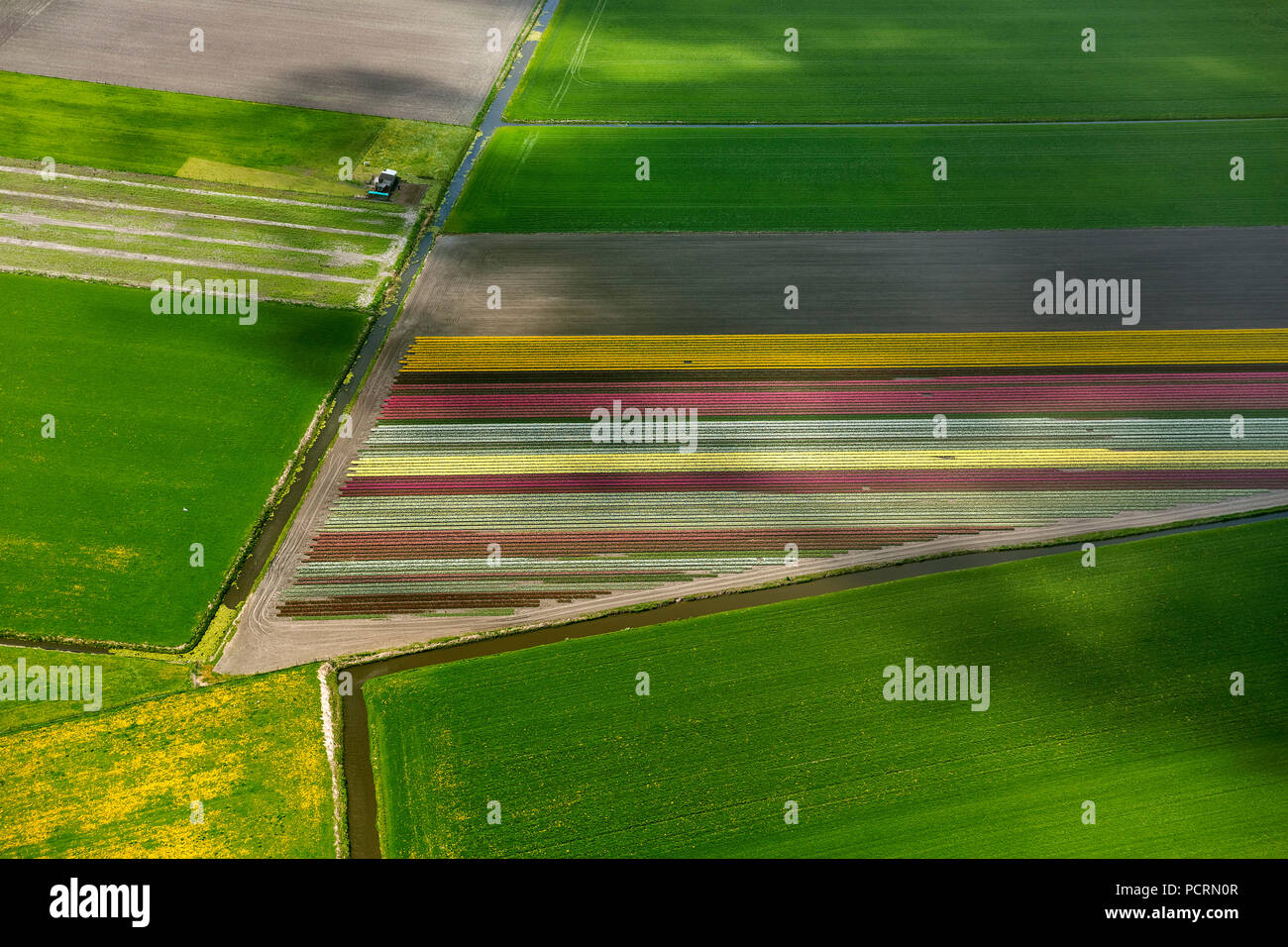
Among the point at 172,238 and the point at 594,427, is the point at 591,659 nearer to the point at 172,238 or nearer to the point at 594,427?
the point at 594,427

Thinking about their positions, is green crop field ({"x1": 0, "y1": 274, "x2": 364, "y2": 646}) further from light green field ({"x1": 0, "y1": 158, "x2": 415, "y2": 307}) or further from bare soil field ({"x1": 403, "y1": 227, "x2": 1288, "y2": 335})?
bare soil field ({"x1": 403, "y1": 227, "x2": 1288, "y2": 335})

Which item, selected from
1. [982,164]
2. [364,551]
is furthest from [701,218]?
[364,551]

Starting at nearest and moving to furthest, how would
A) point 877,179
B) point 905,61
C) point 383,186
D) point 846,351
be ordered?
point 846,351 → point 383,186 → point 877,179 → point 905,61

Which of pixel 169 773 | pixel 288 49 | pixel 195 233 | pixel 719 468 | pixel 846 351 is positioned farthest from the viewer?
pixel 288 49

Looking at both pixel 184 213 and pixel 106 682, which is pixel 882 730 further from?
pixel 184 213

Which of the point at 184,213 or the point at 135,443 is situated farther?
the point at 184,213

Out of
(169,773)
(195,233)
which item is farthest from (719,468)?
(195,233)
